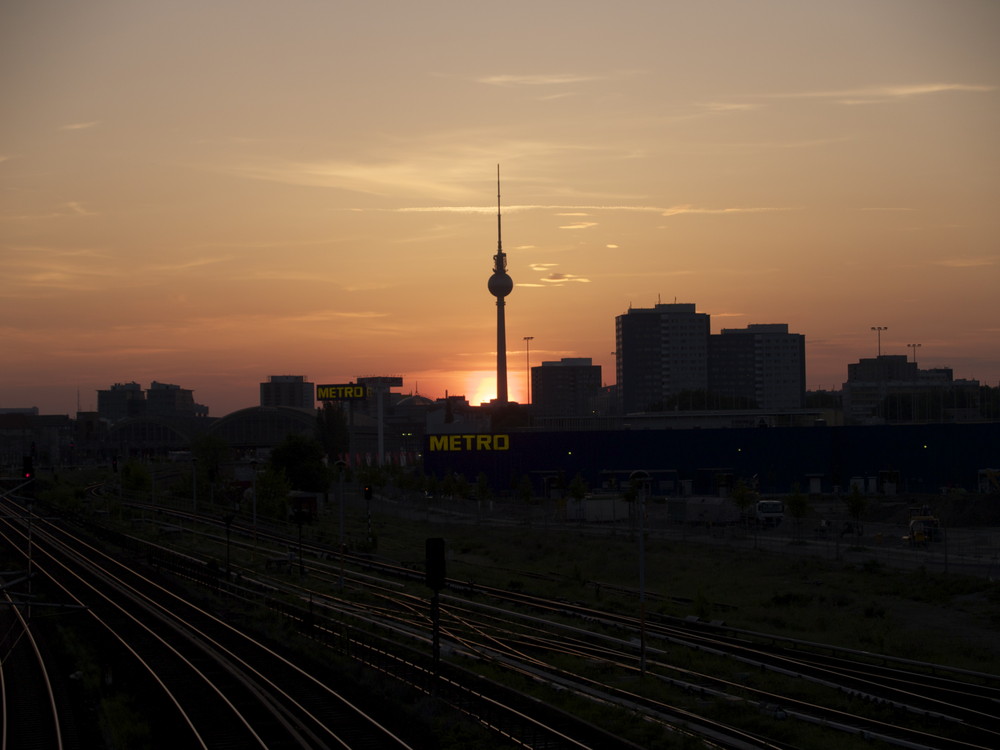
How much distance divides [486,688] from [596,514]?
190 feet

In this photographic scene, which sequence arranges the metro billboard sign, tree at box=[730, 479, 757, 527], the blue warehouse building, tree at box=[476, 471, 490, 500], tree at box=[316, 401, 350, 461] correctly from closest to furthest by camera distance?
tree at box=[730, 479, 757, 527] → tree at box=[476, 471, 490, 500] → the blue warehouse building → the metro billboard sign → tree at box=[316, 401, 350, 461]

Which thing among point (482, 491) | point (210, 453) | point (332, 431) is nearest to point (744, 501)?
point (482, 491)

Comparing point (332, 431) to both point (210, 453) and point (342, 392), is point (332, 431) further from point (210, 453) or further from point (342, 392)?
point (210, 453)

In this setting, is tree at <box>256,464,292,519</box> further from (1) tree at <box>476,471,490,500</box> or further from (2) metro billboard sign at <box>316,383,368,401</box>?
(2) metro billboard sign at <box>316,383,368,401</box>

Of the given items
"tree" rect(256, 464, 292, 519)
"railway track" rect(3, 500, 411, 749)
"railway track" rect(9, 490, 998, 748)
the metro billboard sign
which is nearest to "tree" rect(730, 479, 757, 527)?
"railway track" rect(9, 490, 998, 748)

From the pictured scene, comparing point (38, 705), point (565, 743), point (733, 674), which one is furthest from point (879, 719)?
point (38, 705)

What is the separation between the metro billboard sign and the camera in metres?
144

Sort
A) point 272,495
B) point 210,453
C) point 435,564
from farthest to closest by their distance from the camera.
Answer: point 210,453 → point 272,495 → point 435,564

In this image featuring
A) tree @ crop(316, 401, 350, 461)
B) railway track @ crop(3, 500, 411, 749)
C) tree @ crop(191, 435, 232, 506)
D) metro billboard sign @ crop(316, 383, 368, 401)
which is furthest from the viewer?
tree @ crop(316, 401, 350, 461)

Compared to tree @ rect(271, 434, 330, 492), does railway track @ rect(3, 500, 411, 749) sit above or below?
below

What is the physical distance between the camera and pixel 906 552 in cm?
5709

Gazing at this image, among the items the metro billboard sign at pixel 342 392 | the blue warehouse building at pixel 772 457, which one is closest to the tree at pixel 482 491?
the blue warehouse building at pixel 772 457

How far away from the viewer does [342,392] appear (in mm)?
144750

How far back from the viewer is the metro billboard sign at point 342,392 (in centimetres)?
14375
